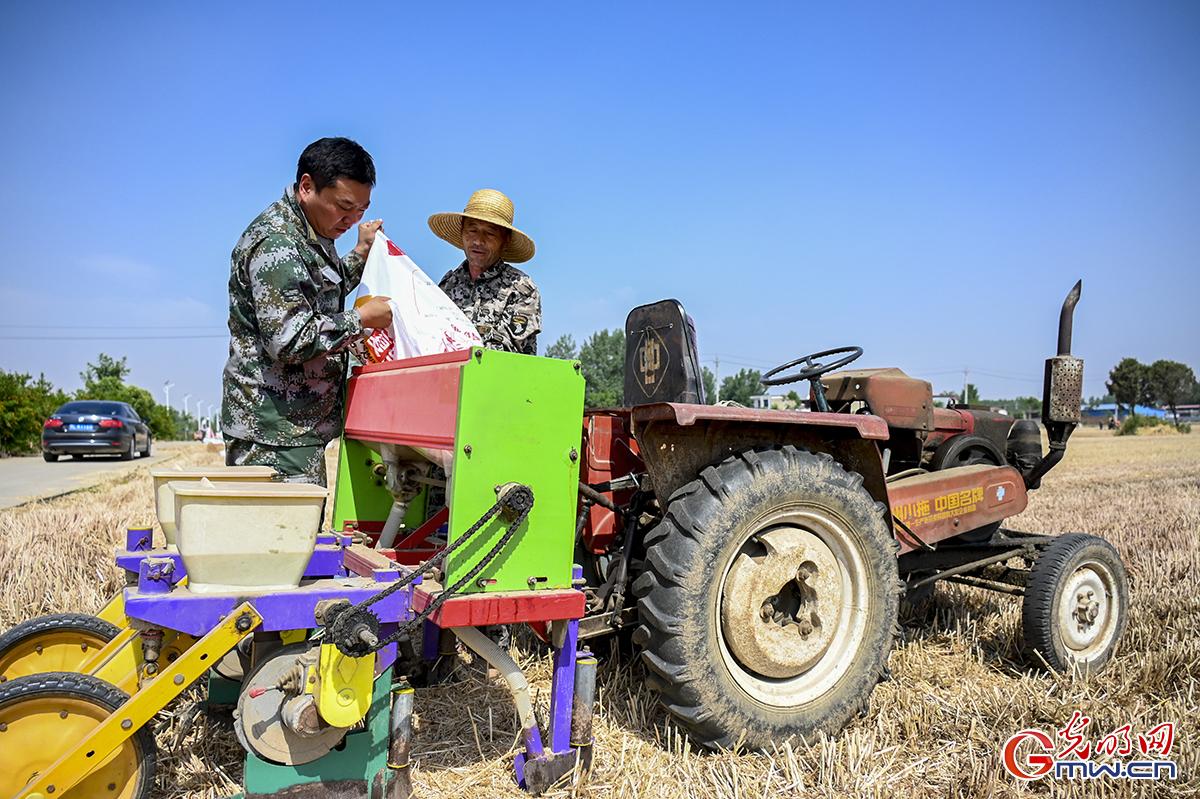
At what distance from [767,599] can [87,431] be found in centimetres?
2029

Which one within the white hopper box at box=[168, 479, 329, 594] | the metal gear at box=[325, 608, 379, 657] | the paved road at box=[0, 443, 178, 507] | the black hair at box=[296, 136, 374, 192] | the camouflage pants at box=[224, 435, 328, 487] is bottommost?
the paved road at box=[0, 443, 178, 507]

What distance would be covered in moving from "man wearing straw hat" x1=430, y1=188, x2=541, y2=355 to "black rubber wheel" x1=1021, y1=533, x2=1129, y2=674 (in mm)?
2907

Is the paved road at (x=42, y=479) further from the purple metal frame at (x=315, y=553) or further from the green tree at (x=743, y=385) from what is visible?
the green tree at (x=743, y=385)

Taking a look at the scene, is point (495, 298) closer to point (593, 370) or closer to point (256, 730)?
point (256, 730)

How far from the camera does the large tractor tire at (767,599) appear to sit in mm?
2754

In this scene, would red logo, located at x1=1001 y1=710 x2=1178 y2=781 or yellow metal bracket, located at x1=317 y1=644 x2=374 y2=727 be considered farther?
red logo, located at x1=1001 y1=710 x2=1178 y2=781

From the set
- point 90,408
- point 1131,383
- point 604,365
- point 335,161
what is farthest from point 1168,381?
point 335,161

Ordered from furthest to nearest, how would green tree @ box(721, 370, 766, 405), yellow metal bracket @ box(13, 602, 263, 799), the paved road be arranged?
1. green tree @ box(721, 370, 766, 405)
2. the paved road
3. yellow metal bracket @ box(13, 602, 263, 799)

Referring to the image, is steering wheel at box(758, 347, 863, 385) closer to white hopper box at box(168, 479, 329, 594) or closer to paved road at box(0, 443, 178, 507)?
white hopper box at box(168, 479, 329, 594)

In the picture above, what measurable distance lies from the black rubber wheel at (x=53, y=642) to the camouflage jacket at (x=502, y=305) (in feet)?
6.80

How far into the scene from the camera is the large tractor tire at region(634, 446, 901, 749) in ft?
9.04

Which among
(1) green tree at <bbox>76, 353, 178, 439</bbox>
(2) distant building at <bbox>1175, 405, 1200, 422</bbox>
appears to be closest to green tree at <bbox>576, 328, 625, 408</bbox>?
(1) green tree at <bbox>76, 353, 178, 439</bbox>

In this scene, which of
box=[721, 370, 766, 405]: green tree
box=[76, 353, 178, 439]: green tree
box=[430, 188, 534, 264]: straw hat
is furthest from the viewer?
box=[721, 370, 766, 405]: green tree

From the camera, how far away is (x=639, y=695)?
337cm
